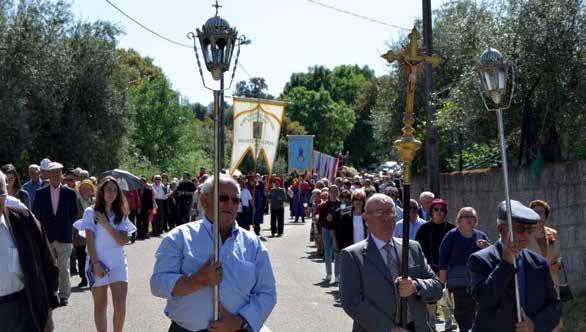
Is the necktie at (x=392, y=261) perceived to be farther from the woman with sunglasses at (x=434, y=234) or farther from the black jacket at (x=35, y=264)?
the woman with sunglasses at (x=434, y=234)

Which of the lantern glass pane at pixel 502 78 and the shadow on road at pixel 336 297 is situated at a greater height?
the lantern glass pane at pixel 502 78

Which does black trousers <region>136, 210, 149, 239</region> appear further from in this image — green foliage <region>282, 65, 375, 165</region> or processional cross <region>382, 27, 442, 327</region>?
green foliage <region>282, 65, 375, 165</region>

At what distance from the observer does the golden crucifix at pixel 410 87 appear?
6.07m

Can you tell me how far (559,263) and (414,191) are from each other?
13713 mm

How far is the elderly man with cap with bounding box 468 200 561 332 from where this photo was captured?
5926mm

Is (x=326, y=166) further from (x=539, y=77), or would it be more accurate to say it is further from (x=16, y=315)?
(x=16, y=315)

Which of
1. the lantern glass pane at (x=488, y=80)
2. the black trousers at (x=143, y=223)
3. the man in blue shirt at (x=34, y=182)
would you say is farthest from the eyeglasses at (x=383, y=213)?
the black trousers at (x=143, y=223)

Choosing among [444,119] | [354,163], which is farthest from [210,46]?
[354,163]


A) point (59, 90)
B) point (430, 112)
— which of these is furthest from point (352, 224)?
point (59, 90)

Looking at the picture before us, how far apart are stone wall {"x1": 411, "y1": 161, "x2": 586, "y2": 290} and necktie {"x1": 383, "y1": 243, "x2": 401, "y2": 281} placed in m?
7.90

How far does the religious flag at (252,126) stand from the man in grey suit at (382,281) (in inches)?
856

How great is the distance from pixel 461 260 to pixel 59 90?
2538cm

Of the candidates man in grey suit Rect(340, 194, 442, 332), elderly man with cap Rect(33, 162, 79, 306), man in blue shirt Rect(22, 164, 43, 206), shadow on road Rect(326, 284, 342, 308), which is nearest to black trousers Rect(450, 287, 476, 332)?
man in grey suit Rect(340, 194, 442, 332)

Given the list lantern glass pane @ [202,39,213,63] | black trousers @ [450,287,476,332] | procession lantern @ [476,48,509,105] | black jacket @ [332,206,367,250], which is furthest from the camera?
black jacket @ [332,206,367,250]
